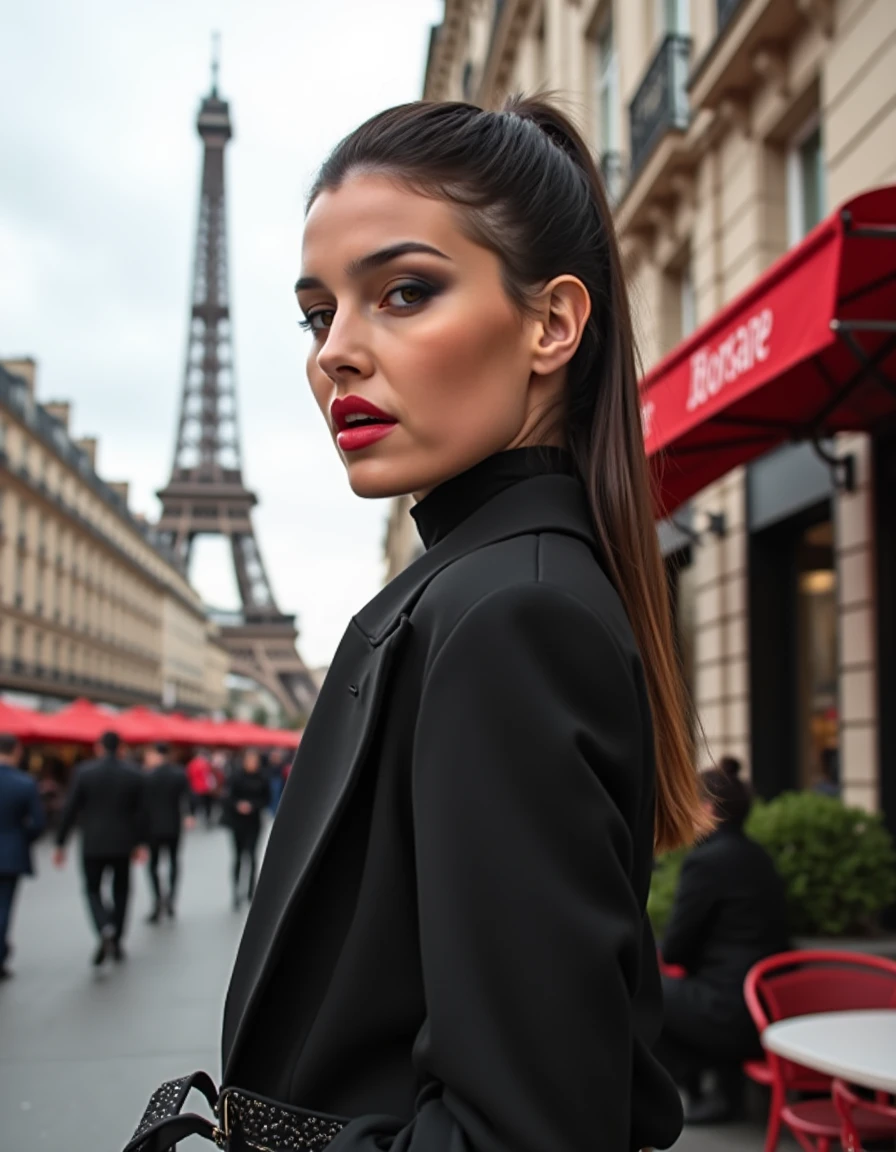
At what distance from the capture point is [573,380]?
4.32 feet

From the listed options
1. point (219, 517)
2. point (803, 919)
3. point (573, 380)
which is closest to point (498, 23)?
point (803, 919)

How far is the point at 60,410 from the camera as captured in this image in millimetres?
56594

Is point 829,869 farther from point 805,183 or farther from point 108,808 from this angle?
point 108,808

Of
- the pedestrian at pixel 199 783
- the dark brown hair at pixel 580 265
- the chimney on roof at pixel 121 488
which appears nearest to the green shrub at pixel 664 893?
the dark brown hair at pixel 580 265

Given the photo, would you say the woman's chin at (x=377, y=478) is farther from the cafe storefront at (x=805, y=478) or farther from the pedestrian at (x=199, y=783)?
the pedestrian at (x=199, y=783)

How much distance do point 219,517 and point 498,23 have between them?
5843cm

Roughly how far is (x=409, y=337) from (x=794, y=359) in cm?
421

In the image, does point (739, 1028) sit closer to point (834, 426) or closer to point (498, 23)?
point (834, 426)

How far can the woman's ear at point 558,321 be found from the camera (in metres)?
1.21

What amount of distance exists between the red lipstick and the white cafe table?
2793 millimetres

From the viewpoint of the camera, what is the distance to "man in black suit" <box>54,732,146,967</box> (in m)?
10.0

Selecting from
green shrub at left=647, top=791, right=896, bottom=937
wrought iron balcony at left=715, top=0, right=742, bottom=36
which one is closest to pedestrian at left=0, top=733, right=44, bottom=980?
green shrub at left=647, top=791, right=896, bottom=937

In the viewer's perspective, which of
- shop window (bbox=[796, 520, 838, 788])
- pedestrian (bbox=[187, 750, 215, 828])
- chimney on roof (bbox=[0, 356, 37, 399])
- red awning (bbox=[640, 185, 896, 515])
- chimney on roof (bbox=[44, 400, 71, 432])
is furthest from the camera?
chimney on roof (bbox=[44, 400, 71, 432])

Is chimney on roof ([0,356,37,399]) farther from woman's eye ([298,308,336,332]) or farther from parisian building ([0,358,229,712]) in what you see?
woman's eye ([298,308,336,332])
